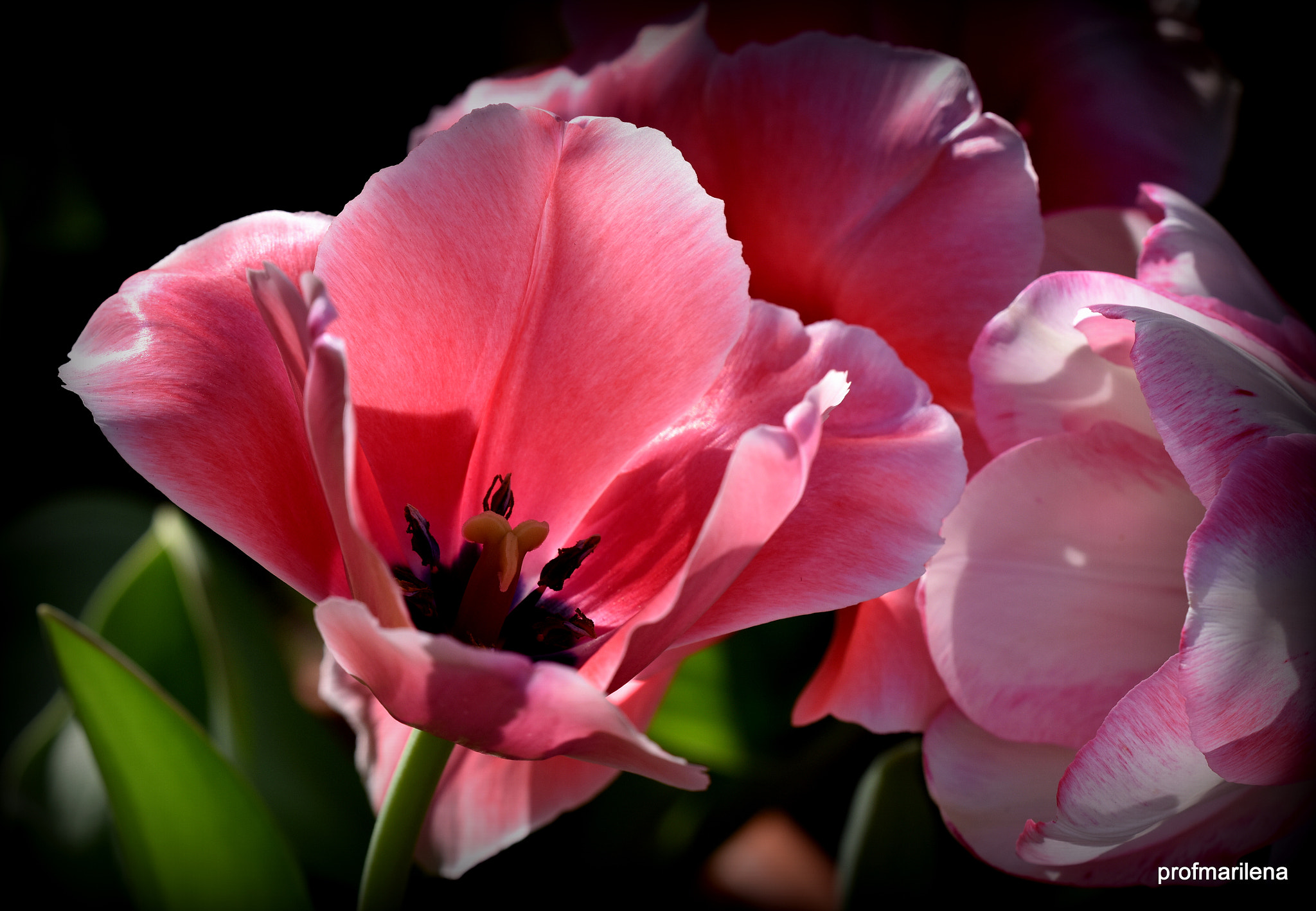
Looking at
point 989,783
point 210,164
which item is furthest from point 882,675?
point 210,164

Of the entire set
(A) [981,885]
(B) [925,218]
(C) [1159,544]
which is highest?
(B) [925,218]

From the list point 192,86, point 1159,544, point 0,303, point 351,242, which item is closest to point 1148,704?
point 1159,544

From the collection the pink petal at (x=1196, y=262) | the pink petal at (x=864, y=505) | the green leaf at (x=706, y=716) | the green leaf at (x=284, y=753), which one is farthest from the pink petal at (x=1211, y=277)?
the green leaf at (x=284, y=753)

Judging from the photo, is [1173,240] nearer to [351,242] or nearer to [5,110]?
[351,242]

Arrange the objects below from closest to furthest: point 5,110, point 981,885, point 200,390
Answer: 1. point 200,390
2. point 981,885
3. point 5,110

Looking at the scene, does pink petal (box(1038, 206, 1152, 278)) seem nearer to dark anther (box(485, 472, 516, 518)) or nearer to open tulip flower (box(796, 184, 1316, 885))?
open tulip flower (box(796, 184, 1316, 885))

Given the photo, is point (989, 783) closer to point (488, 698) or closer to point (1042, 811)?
point (1042, 811)

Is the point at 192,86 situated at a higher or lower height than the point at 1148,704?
higher
